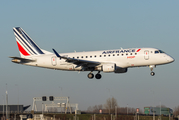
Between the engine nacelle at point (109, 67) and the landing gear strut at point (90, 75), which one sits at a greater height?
the engine nacelle at point (109, 67)

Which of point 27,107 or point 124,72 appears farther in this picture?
point 27,107

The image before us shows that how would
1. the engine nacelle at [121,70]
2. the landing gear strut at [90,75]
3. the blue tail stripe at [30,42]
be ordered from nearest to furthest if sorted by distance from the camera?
1. the engine nacelle at [121,70]
2. the landing gear strut at [90,75]
3. the blue tail stripe at [30,42]

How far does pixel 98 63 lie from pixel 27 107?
48.5m

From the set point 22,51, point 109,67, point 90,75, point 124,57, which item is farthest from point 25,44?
point 124,57

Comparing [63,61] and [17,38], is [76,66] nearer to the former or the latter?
[63,61]

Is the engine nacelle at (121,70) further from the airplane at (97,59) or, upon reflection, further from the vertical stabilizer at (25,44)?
the vertical stabilizer at (25,44)

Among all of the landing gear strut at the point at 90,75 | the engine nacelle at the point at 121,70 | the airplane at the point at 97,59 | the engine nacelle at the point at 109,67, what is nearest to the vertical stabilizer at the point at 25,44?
the airplane at the point at 97,59

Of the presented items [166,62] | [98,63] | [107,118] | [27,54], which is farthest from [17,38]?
[166,62]

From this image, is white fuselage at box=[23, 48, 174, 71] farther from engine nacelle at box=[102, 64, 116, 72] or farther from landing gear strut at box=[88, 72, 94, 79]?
landing gear strut at box=[88, 72, 94, 79]

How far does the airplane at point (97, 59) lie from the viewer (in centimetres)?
6569

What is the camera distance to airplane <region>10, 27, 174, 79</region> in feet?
216

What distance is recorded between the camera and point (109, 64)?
67.0m

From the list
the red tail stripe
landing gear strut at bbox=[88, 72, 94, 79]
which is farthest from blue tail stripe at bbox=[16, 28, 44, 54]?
landing gear strut at bbox=[88, 72, 94, 79]

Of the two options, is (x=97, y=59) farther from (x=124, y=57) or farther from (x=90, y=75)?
(x=124, y=57)
